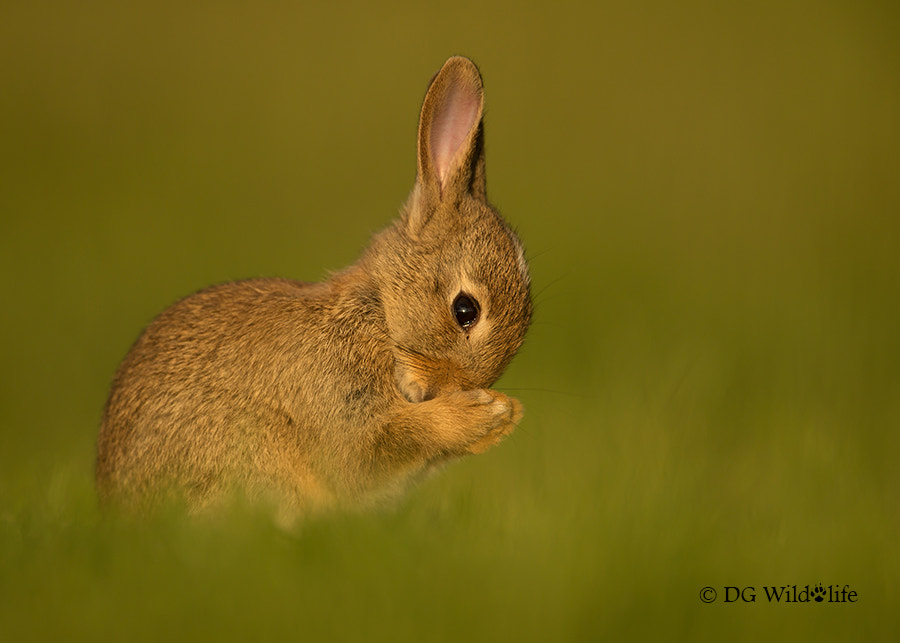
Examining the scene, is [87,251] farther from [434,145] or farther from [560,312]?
[434,145]

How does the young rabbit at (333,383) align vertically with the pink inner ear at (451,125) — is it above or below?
below

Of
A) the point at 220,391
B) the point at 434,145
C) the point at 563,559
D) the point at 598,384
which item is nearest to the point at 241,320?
the point at 220,391

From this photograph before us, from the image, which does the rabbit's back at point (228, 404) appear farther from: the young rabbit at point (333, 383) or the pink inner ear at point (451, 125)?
the pink inner ear at point (451, 125)

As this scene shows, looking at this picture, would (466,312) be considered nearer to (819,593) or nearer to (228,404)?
(228,404)

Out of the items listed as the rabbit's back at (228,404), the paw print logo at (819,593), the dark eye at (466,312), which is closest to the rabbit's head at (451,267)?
the dark eye at (466,312)

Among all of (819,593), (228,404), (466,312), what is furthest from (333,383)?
(819,593)
